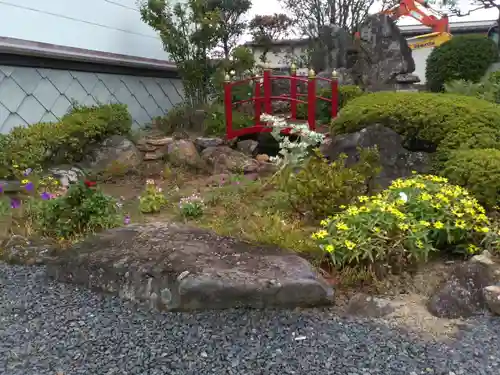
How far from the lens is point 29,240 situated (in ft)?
12.3

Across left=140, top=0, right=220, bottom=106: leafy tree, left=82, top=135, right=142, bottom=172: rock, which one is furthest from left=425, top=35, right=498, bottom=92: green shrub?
left=82, top=135, right=142, bottom=172: rock

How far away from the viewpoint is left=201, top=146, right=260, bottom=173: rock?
6172mm

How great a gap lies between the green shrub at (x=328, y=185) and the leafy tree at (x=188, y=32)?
4879mm

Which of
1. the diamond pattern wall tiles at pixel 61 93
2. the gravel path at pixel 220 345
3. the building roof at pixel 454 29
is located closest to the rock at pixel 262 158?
the diamond pattern wall tiles at pixel 61 93

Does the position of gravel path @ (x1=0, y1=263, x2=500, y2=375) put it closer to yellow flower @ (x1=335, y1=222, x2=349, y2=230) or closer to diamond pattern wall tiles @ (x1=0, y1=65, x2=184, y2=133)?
yellow flower @ (x1=335, y1=222, x2=349, y2=230)

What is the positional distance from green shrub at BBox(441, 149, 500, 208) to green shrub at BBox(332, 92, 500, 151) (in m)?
0.42

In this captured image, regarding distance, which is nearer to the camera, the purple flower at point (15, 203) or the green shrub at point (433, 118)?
the purple flower at point (15, 203)

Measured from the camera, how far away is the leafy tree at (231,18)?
9797 mm

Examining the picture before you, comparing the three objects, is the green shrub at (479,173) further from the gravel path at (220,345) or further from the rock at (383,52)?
the rock at (383,52)

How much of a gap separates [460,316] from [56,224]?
9.91 feet

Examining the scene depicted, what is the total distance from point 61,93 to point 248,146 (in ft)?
9.45

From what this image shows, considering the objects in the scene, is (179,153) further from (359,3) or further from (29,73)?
(359,3)

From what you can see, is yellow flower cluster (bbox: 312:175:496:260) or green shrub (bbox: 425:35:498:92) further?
green shrub (bbox: 425:35:498:92)

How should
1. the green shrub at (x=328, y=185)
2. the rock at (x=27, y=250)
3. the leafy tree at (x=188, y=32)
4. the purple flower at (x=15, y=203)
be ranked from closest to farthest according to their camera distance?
the rock at (x=27, y=250) < the green shrub at (x=328, y=185) < the purple flower at (x=15, y=203) < the leafy tree at (x=188, y=32)
